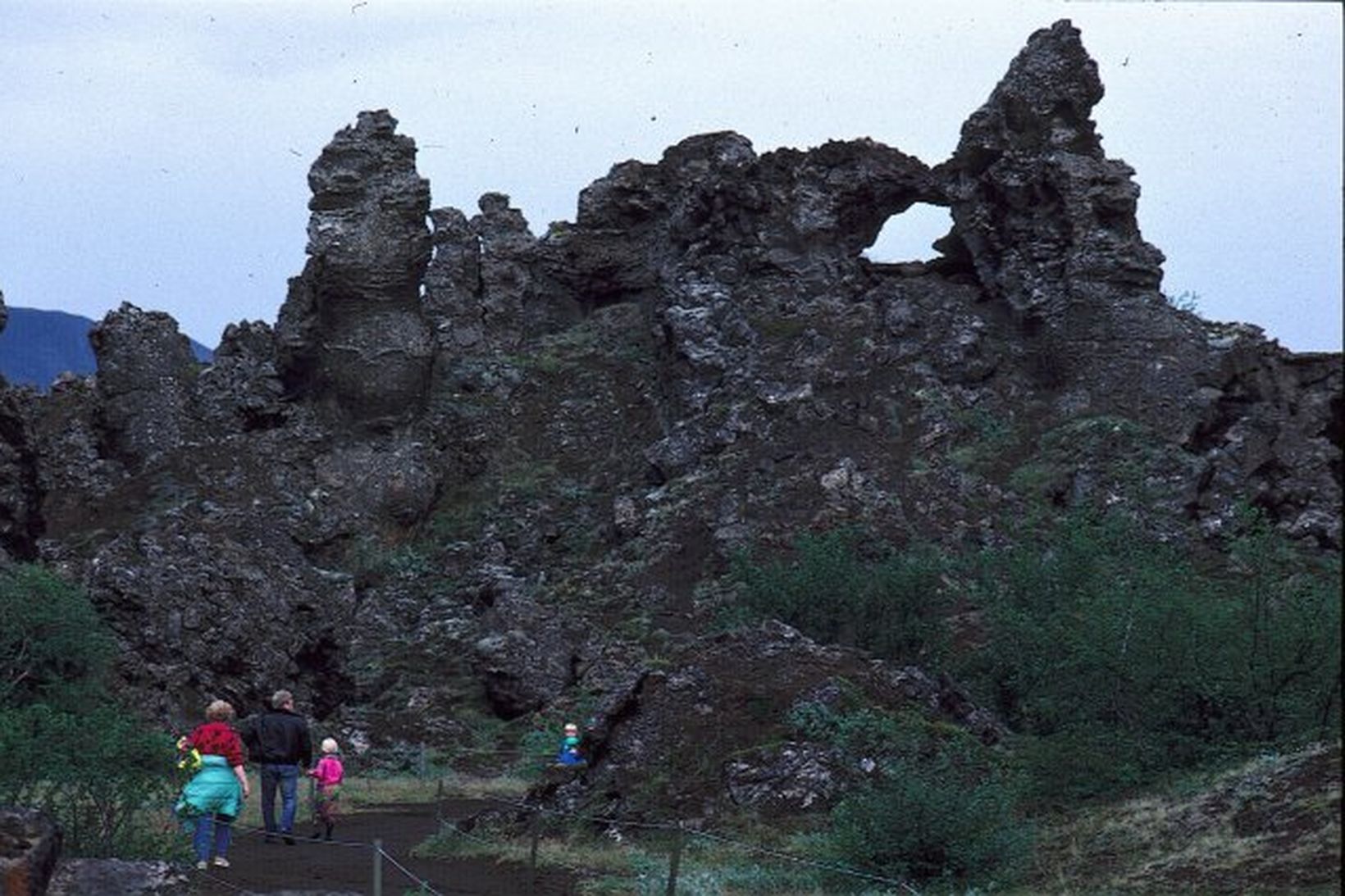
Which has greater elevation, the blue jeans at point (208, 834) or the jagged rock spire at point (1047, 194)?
the jagged rock spire at point (1047, 194)

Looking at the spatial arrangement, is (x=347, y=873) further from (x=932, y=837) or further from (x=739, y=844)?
(x=932, y=837)

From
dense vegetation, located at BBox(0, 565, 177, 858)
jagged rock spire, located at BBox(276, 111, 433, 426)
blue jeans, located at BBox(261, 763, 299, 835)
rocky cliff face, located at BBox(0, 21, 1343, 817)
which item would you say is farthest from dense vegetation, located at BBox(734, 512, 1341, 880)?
jagged rock spire, located at BBox(276, 111, 433, 426)

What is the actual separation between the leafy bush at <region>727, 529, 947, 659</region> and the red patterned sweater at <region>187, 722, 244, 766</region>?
23462 millimetres

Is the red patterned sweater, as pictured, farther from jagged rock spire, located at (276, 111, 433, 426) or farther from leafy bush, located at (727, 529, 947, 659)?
jagged rock spire, located at (276, 111, 433, 426)

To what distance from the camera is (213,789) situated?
830 inches

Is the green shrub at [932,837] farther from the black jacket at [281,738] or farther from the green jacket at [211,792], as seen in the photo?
the black jacket at [281,738]

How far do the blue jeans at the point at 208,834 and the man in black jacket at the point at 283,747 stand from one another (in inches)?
103

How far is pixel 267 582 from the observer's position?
159 ft

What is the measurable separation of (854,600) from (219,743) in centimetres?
2554

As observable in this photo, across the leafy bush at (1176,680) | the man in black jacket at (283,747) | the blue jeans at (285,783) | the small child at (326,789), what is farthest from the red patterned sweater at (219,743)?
the leafy bush at (1176,680)

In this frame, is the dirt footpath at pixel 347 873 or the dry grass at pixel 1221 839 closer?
the dry grass at pixel 1221 839

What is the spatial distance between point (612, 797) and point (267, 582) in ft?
74.1

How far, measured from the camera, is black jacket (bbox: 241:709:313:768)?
24.5 metres

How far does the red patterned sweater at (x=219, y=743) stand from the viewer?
21.0m
